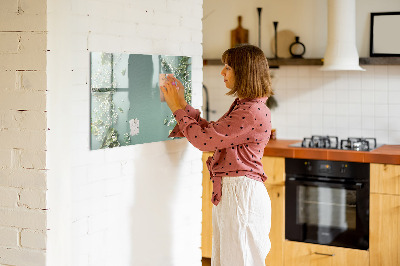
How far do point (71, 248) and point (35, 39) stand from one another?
0.85 meters

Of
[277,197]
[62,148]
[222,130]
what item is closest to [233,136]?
[222,130]

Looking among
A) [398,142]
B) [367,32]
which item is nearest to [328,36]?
[367,32]

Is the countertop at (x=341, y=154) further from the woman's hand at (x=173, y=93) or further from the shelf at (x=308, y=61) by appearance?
the woman's hand at (x=173, y=93)

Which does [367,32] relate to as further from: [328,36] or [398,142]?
[398,142]

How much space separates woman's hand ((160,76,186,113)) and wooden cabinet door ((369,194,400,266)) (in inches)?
72.9

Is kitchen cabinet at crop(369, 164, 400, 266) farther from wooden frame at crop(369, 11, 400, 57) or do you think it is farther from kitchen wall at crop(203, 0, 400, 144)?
wooden frame at crop(369, 11, 400, 57)

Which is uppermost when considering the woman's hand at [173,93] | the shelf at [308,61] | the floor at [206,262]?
the shelf at [308,61]

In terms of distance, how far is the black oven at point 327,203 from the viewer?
419cm

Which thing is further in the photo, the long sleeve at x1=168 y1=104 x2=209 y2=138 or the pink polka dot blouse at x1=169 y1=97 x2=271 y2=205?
the long sleeve at x1=168 y1=104 x2=209 y2=138

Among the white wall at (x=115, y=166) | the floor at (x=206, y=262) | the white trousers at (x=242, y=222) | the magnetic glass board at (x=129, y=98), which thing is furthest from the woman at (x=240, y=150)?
the floor at (x=206, y=262)

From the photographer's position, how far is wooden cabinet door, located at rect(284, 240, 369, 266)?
4234mm

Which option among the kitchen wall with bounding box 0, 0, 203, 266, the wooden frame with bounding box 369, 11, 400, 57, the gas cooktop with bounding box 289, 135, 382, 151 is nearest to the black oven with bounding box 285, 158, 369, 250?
the gas cooktop with bounding box 289, 135, 382, 151

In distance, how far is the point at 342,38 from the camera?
15.0 ft

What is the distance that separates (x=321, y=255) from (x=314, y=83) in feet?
4.70
